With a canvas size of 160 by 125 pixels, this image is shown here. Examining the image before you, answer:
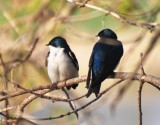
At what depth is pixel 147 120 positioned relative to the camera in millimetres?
9141

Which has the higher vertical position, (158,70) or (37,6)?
(37,6)

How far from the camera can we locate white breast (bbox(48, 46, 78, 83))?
13.6 ft

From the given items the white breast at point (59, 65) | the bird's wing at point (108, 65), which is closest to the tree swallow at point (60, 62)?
the white breast at point (59, 65)

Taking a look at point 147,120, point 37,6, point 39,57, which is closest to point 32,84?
point 39,57

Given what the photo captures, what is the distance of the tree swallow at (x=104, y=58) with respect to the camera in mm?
3359

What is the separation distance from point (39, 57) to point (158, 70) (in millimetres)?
4476

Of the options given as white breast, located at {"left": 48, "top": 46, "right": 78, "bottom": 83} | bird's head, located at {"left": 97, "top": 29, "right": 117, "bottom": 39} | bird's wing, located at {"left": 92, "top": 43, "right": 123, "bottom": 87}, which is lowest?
white breast, located at {"left": 48, "top": 46, "right": 78, "bottom": 83}

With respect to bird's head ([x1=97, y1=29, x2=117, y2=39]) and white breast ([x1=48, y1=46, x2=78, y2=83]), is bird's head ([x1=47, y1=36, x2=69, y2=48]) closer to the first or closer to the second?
white breast ([x1=48, y1=46, x2=78, y2=83])

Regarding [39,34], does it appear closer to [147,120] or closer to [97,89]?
[97,89]

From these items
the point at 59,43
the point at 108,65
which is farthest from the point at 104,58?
the point at 59,43

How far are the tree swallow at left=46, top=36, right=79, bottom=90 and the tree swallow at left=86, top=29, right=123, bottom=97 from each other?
521mm

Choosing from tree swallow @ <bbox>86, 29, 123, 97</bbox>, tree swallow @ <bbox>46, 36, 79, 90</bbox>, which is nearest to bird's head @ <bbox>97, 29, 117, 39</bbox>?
tree swallow @ <bbox>86, 29, 123, 97</bbox>

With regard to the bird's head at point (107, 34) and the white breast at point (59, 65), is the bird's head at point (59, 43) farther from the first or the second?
the bird's head at point (107, 34)

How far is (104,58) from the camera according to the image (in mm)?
3555
